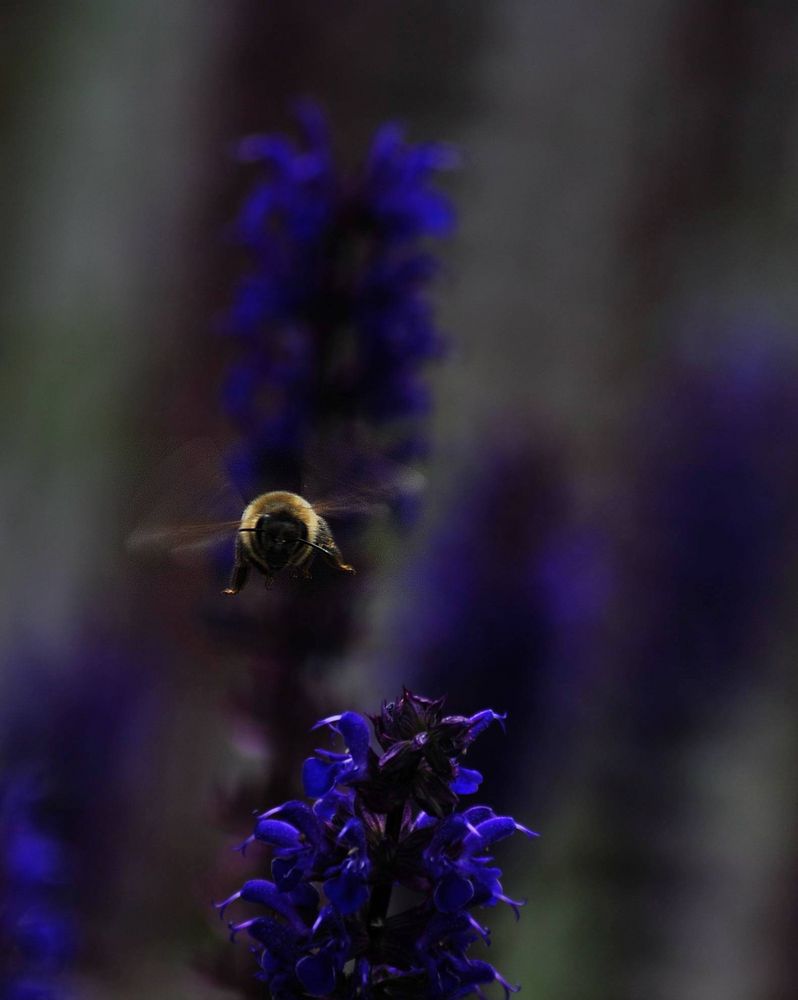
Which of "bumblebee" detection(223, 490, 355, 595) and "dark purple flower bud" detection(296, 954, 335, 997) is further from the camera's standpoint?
"bumblebee" detection(223, 490, 355, 595)

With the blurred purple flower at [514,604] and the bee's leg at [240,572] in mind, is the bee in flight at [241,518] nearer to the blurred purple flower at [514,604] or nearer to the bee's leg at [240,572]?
the bee's leg at [240,572]

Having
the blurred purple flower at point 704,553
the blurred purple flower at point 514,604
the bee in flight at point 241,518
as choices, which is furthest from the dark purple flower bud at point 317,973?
the blurred purple flower at point 704,553

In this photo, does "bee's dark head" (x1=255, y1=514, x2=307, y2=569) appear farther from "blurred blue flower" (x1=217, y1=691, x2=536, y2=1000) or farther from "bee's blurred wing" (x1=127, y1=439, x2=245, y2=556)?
"blurred blue flower" (x1=217, y1=691, x2=536, y2=1000)

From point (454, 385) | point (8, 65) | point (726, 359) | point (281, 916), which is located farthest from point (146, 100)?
point (281, 916)

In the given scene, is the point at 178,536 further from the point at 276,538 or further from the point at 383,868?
the point at 383,868

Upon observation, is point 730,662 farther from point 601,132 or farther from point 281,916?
point 601,132

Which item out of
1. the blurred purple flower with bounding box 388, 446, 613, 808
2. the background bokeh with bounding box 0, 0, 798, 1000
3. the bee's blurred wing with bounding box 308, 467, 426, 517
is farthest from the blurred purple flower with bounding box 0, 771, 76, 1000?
the blurred purple flower with bounding box 388, 446, 613, 808
